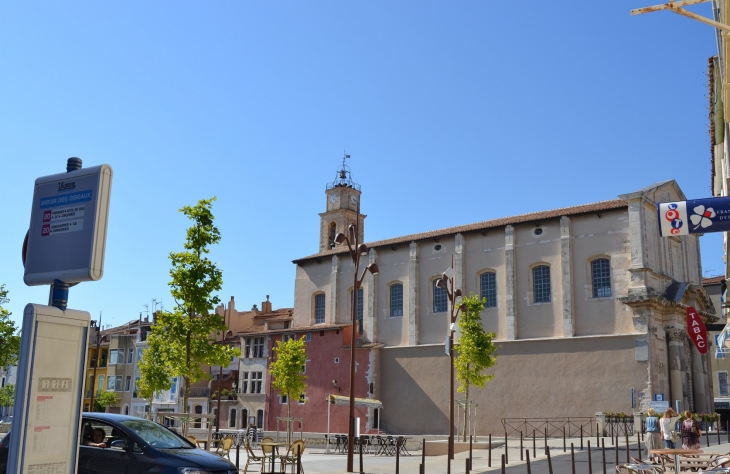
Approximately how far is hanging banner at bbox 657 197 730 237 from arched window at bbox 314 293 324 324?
40926 mm

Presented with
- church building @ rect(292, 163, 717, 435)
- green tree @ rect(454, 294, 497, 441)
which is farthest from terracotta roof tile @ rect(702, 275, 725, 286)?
green tree @ rect(454, 294, 497, 441)

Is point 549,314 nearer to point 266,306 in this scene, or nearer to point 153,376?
point 153,376

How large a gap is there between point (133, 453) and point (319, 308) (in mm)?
41475

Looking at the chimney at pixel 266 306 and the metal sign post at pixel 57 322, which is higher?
the chimney at pixel 266 306

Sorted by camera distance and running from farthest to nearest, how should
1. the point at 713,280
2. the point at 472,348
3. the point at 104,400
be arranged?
the point at 104,400 < the point at 713,280 < the point at 472,348

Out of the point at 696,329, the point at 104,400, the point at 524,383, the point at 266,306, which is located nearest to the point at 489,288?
the point at 524,383

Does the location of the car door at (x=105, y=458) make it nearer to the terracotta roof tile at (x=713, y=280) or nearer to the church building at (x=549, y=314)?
the church building at (x=549, y=314)

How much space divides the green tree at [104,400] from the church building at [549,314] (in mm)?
26403

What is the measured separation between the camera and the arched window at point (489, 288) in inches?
1681

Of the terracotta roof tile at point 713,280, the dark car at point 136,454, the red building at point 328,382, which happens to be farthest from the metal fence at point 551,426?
the dark car at point 136,454

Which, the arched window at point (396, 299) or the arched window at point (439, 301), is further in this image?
the arched window at point (396, 299)

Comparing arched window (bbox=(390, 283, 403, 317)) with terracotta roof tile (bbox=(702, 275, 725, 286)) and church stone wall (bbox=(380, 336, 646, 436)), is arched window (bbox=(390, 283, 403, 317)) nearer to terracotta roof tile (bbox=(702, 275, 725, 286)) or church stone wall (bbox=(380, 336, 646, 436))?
church stone wall (bbox=(380, 336, 646, 436))

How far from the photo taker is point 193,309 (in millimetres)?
19062

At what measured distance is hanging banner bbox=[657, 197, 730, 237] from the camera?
35.4ft
